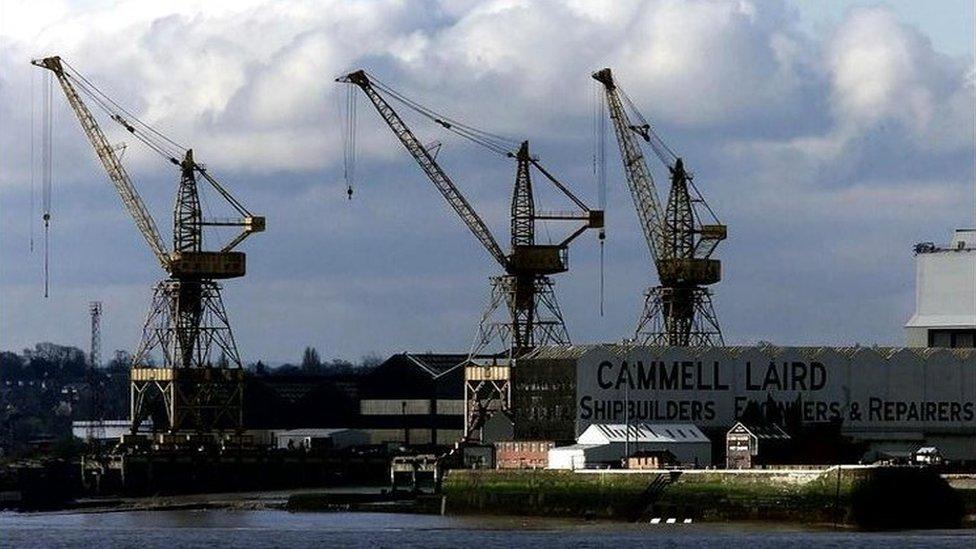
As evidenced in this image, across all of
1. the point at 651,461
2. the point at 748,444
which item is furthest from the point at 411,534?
the point at 748,444

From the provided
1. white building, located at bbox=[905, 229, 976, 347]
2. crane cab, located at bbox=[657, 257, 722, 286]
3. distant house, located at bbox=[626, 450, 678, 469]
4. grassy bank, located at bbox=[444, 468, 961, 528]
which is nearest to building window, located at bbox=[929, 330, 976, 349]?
white building, located at bbox=[905, 229, 976, 347]

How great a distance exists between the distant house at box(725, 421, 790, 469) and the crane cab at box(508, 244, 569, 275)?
35951mm

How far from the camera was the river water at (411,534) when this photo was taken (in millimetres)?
109938

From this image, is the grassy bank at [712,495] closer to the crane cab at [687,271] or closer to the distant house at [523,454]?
the distant house at [523,454]

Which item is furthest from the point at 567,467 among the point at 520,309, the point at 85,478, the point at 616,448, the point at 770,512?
the point at 85,478

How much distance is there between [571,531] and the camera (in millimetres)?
120250

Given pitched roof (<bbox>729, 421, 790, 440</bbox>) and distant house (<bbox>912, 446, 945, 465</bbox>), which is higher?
pitched roof (<bbox>729, 421, 790, 440</bbox>)

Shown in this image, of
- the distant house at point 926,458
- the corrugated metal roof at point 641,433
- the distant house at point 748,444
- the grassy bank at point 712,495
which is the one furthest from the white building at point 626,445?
the distant house at point 926,458

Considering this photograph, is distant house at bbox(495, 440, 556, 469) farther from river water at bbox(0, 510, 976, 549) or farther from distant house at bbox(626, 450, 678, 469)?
river water at bbox(0, 510, 976, 549)

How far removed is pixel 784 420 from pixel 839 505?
36.7 m

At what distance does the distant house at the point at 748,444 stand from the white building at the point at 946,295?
28585mm

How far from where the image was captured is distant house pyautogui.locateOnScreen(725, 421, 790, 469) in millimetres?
140375

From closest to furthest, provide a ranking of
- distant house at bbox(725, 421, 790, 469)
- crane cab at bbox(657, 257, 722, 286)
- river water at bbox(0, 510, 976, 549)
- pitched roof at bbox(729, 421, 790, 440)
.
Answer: river water at bbox(0, 510, 976, 549), distant house at bbox(725, 421, 790, 469), pitched roof at bbox(729, 421, 790, 440), crane cab at bbox(657, 257, 722, 286)

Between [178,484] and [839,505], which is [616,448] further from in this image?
[178,484]
